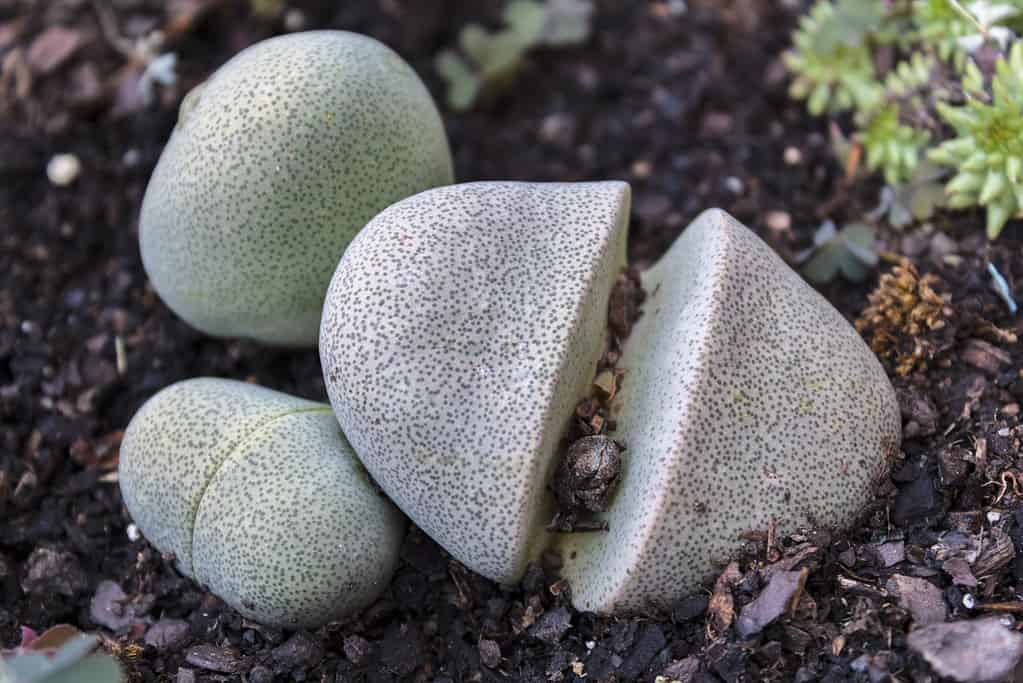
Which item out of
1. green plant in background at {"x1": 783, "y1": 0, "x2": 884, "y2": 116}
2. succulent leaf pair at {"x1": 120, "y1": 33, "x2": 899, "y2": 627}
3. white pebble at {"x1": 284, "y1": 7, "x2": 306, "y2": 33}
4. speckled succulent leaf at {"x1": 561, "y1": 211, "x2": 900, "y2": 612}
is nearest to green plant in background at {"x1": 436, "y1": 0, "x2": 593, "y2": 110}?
white pebble at {"x1": 284, "y1": 7, "x2": 306, "y2": 33}

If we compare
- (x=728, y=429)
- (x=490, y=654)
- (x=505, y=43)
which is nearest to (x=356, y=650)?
(x=490, y=654)

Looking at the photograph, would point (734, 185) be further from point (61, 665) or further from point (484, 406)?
point (61, 665)

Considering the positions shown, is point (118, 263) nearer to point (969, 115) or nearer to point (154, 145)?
point (154, 145)

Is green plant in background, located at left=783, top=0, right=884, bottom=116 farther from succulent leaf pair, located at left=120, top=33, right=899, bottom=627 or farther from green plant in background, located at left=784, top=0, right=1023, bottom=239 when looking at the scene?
succulent leaf pair, located at left=120, top=33, right=899, bottom=627

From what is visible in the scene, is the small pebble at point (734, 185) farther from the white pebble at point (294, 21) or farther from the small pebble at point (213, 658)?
the small pebble at point (213, 658)

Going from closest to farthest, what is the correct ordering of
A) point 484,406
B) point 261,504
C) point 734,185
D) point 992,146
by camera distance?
point 484,406 < point 261,504 < point 992,146 < point 734,185

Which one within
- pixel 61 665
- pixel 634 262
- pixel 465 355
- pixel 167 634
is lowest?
pixel 167 634

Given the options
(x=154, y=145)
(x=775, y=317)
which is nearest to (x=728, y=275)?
(x=775, y=317)
